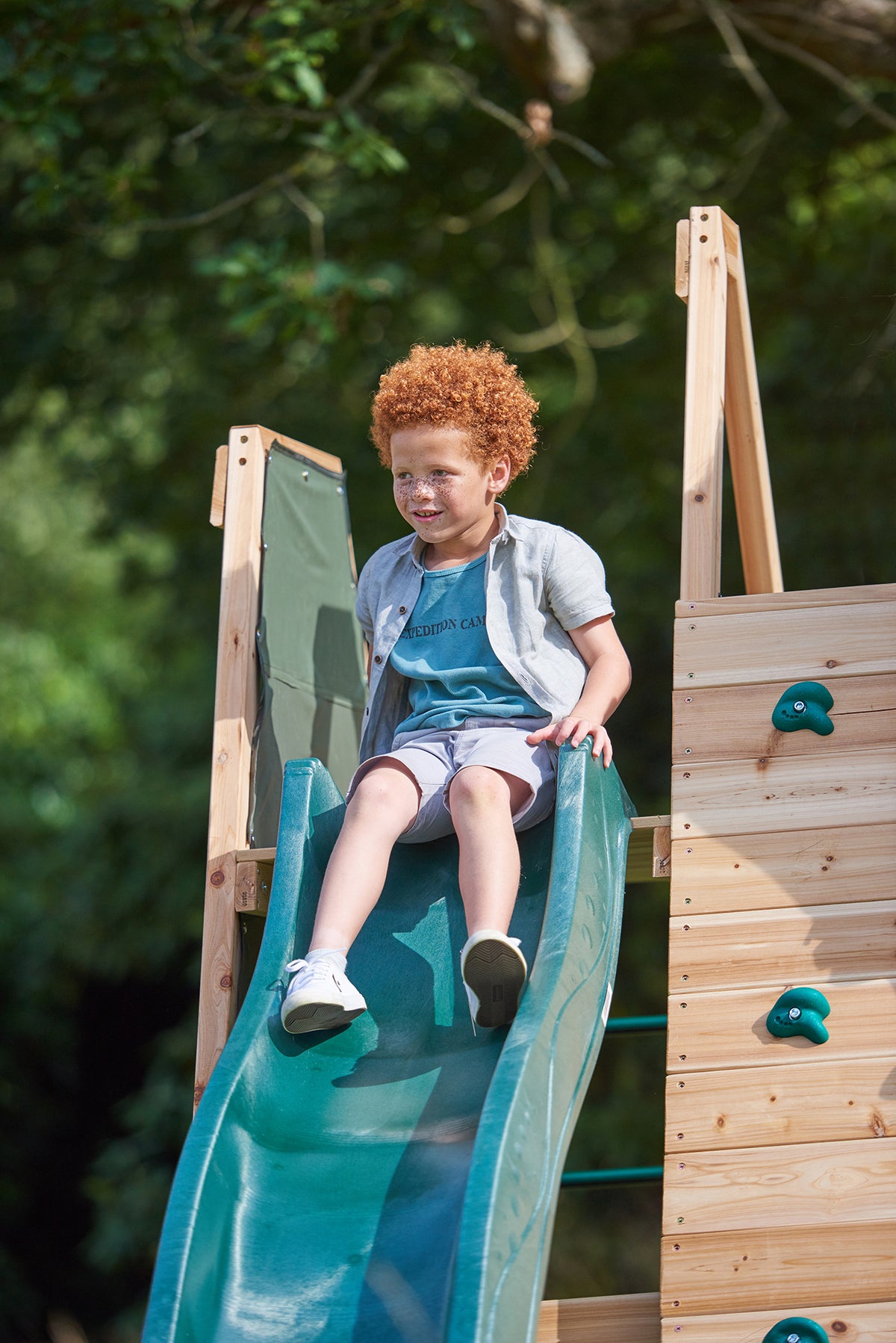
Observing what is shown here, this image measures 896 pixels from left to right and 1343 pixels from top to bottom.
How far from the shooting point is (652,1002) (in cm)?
780

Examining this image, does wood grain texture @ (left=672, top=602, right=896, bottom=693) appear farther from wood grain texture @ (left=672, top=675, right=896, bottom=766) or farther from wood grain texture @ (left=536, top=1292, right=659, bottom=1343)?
wood grain texture @ (left=536, top=1292, right=659, bottom=1343)

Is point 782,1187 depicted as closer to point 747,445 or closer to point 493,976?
point 493,976

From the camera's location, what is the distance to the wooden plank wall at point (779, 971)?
2.52m

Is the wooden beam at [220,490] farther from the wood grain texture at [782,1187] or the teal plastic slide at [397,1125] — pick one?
the wood grain texture at [782,1187]

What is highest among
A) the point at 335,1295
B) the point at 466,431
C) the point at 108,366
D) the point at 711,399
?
the point at 108,366

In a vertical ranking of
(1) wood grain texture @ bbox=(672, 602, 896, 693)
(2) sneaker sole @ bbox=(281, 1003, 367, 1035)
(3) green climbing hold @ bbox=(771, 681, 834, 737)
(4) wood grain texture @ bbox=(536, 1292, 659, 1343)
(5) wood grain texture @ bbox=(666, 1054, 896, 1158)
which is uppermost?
(1) wood grain texture @ bbox=(672, 602, 896, 693)

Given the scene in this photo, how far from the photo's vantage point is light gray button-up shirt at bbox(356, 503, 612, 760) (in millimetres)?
3225

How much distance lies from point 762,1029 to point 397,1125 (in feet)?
2.24

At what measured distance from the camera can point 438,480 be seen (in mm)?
3250

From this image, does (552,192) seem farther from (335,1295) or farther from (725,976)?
(335,1295)

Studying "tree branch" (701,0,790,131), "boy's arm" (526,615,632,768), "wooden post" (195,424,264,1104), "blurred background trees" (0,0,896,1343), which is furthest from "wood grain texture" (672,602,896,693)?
"tree branch" (701,0,790,131)

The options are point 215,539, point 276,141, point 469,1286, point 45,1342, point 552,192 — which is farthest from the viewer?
Answer: point 45,1342

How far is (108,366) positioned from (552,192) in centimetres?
243

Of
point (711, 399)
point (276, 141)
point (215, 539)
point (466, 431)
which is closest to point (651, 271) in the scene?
point (276, 141)
